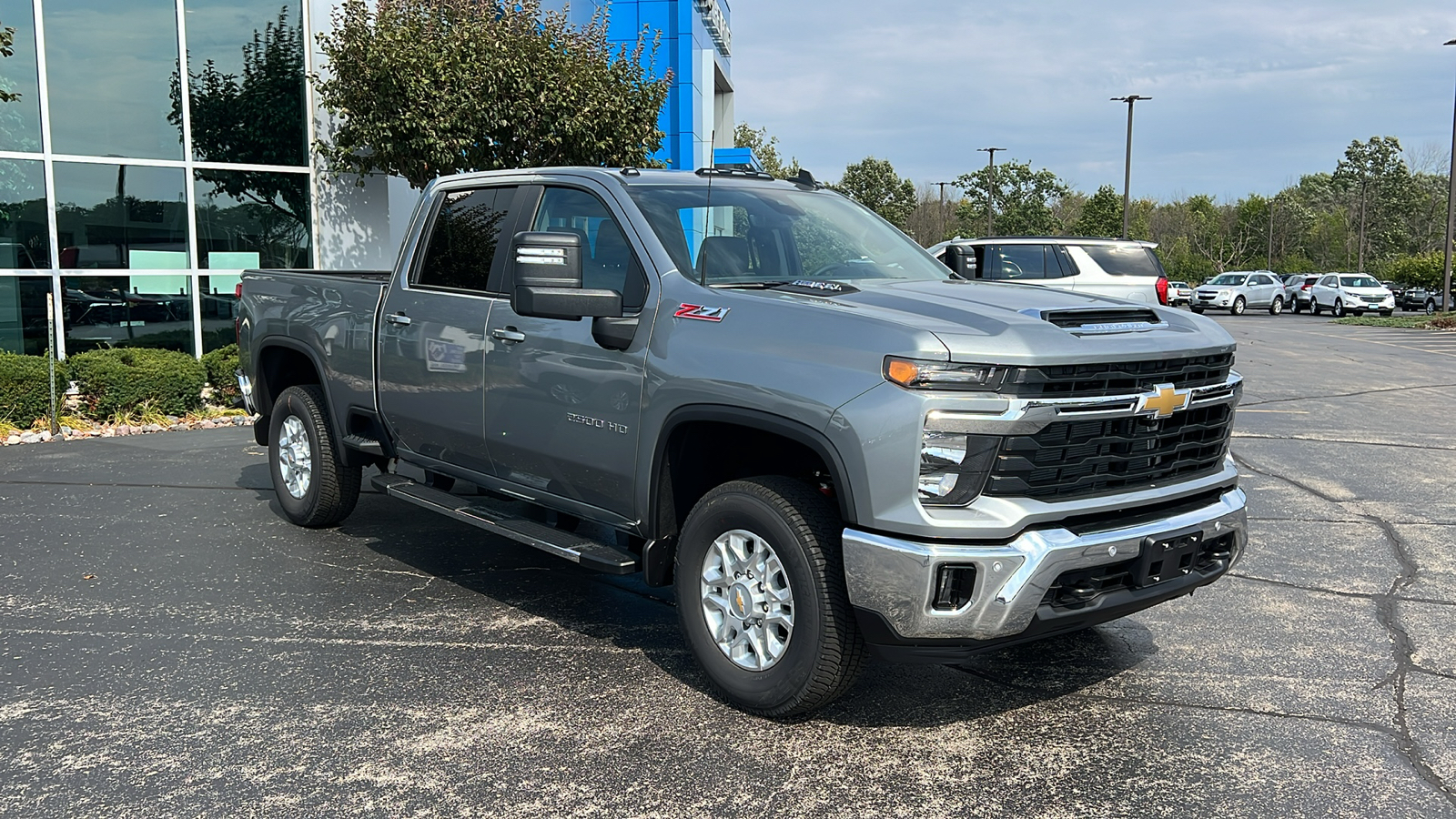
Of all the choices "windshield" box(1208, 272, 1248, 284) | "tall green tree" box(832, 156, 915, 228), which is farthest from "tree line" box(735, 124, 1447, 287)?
"windshield" box(1208, 272, 1248, 284)

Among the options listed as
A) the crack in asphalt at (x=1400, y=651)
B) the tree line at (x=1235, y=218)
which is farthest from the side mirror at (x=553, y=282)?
the tree line at (x=1235, y=218)

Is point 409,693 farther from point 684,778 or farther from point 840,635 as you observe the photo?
point 840,635

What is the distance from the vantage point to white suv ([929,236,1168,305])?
15684 mm

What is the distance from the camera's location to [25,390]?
10.9 meters

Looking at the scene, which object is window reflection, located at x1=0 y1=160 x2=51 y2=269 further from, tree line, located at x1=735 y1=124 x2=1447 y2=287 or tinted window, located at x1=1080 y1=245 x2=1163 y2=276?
tree line, located at x1=735 y1=124 x2=1447 y2=287

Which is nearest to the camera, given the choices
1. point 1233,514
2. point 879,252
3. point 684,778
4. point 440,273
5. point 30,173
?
point 684,778

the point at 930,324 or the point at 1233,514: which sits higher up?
the point at 930,324

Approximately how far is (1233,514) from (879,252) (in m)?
1.92

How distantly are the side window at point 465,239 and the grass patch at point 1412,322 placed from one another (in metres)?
33.4

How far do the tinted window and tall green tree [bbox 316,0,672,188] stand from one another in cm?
648

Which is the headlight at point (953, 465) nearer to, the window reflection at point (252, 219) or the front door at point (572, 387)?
the front door at point (572, 387)

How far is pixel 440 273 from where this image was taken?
5.88 metres

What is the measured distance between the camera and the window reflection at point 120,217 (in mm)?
12766

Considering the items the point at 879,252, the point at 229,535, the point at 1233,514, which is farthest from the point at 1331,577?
the point at 229,535
